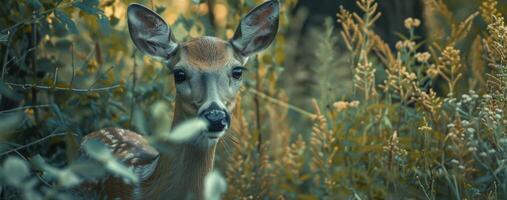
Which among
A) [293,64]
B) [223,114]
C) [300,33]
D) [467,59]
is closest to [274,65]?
[467,59]

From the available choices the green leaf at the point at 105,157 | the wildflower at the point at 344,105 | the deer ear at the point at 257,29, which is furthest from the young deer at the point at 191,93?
the green leaf at the point at 105,157

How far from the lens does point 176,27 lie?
22.2 feet

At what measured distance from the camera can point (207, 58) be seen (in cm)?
524

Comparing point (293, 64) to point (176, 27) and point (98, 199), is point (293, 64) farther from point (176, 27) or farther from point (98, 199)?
point (98, 199)

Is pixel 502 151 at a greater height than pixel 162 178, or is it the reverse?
pixel 502 151

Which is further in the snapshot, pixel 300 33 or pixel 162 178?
pixel 300 33

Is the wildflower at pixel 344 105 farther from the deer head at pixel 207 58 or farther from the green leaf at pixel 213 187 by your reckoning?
the green leaf at pixel 213 187

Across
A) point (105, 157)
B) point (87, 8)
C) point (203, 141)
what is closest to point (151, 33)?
point (87, 8)

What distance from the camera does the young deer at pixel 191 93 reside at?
5.07 meters

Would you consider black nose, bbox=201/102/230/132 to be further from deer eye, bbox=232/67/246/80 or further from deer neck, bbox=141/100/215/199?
deer eye, bbox=232/67/246/80

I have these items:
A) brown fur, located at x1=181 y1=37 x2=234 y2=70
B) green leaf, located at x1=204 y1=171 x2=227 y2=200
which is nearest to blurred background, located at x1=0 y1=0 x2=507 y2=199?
brown fur, located at x1=181 y1=37 x2=234 y2=70

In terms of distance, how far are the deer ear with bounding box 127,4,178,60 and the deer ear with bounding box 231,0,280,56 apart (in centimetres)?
36

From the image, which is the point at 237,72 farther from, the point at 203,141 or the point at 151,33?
the point at 151,33

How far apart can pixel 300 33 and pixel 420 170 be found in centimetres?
635
